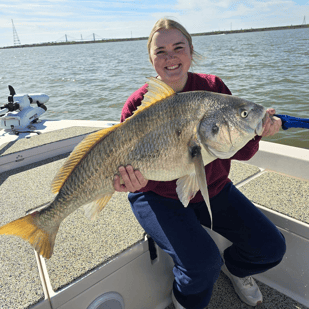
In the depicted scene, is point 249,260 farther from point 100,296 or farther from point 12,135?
point 12,135

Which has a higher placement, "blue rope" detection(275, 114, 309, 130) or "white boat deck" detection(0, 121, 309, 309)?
"blue rope" detection(275, 114, 309, 130)

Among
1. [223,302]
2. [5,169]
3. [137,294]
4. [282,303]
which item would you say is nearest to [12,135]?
[5,169]

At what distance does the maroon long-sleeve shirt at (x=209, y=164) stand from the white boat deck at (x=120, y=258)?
356 millimetres

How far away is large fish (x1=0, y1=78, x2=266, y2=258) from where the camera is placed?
1530mm

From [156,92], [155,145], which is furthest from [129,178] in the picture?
[156,92]

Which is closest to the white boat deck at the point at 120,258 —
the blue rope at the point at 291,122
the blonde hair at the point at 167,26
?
the blue rope at the point at 291,122

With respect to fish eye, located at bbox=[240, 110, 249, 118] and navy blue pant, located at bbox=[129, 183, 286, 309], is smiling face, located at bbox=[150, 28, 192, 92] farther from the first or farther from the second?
navy blue pant, located at bbox=[129, 183, 286, 309]

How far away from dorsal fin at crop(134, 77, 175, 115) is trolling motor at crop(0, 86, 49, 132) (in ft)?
11.8

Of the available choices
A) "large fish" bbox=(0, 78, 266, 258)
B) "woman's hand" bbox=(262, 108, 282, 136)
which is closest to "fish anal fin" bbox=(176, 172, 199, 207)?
"large fish" bbox=(0, 78, 266, 258)

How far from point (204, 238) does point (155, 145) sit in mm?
A: 675

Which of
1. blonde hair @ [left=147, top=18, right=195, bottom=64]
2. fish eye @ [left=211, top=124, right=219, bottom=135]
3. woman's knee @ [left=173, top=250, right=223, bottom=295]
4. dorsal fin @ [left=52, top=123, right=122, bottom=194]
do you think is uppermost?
blonde hair @ [left=147, top=18, right=195, bottom=64]

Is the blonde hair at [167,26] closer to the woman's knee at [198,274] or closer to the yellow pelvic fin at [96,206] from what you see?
the yellow pelvic fin at [96,206]

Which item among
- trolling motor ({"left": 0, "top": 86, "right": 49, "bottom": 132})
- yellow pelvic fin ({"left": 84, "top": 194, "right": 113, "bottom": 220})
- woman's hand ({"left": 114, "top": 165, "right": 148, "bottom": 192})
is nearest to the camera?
woman's hand ({"left": 114, "top": 165, "right": 148, "bottom": 192})

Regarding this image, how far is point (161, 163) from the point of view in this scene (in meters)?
1.58
